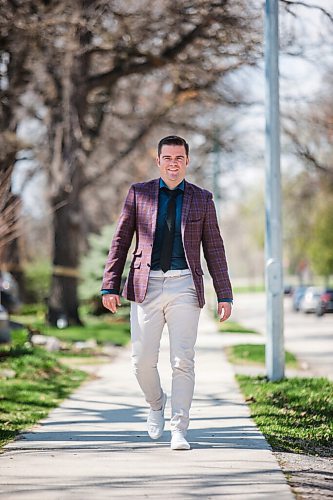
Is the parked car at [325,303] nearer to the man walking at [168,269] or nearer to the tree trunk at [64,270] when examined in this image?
the tree trunk at [64,270]

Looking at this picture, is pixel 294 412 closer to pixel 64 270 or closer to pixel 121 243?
pixel 121 243

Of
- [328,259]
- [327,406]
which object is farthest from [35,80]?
[328,259]

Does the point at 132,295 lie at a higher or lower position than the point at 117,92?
lower

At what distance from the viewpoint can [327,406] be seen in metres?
9.31

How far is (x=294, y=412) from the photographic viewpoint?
9125 millimetres

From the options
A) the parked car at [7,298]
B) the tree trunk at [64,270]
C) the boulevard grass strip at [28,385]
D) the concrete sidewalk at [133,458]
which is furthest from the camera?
the parked car at [7,298]

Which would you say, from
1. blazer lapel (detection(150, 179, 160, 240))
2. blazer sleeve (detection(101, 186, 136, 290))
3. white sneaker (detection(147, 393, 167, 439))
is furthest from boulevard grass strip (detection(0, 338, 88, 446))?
blazer lapel (detection(150, 179, 160, 240))

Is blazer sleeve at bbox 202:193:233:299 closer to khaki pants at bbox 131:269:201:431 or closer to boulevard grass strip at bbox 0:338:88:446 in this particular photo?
khaki pants at bbox 131:269:201:431

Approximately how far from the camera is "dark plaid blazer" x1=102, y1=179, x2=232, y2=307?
692 centimetres

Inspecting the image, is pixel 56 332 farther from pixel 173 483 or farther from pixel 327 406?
pixel 173 483

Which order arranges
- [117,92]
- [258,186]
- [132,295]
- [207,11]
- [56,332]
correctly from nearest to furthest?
[132,295]
[207,11]
[56,332]
[117,92]
[258,186]

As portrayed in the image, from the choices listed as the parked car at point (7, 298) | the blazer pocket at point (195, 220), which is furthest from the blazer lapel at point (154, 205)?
→ the parked car at point (7, 298)

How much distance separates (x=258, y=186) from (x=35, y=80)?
2336 inches

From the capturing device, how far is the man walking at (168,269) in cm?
693
